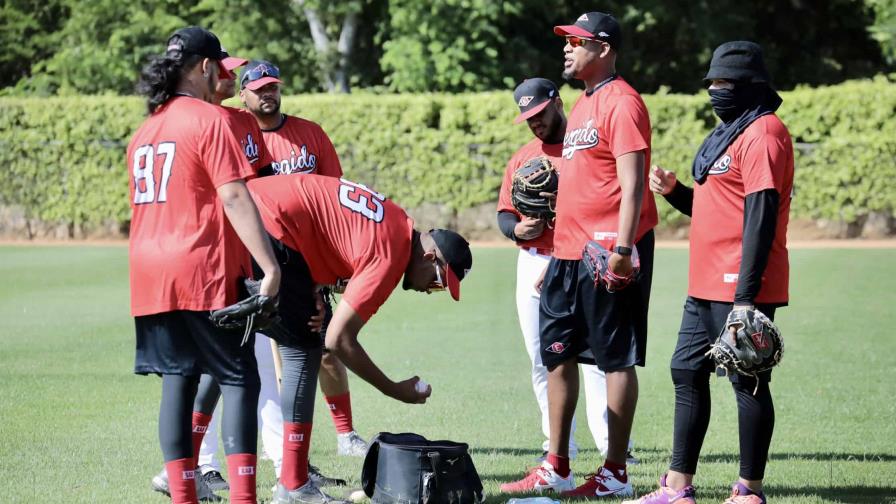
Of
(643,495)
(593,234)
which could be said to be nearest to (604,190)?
(593,234)

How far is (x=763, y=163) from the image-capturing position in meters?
5.64

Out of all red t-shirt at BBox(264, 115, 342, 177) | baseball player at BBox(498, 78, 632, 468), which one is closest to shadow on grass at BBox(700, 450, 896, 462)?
baseball player at BBox(498, 78, 632, 468)

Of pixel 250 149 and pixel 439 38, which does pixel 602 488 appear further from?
pixel 439 38

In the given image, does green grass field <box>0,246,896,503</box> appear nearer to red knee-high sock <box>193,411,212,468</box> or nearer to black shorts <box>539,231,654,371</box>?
red knee-high sock <box>193,411,212,468</box>

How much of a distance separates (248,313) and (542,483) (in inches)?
89.6

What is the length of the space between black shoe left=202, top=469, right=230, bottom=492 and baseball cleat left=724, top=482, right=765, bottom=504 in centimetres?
290

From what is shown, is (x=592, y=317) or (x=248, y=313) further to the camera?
(x=592, y=317)

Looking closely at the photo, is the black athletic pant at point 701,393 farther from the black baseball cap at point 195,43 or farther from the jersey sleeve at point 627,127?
the black baseball cap at point 195,43

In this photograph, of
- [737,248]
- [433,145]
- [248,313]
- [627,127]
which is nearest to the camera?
[248,313]

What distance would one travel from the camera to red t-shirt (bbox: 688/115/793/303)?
224 inches

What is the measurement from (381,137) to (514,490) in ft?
67.8

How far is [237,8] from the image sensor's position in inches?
1282

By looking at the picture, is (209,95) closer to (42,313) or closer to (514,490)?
(514,490)

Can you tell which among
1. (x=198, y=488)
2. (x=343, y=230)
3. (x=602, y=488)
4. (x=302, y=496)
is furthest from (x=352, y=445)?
(x=343, y=230)
